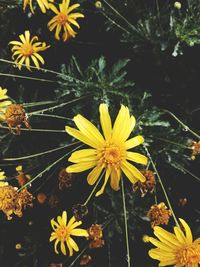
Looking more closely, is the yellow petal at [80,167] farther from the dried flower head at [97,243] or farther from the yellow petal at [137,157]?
the dried flower head at [97,243]

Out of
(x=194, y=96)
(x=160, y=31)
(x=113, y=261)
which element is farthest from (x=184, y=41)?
(x=113, y=261)

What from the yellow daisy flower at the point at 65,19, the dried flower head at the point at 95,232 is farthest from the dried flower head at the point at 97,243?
the yellow daisy flower at the point at 65,19

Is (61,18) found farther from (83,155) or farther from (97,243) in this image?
(97,243)

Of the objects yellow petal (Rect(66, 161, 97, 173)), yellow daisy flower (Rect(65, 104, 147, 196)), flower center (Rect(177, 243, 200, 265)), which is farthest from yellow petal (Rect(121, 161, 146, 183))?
flower center (Rect(177, 243, 200, 265))

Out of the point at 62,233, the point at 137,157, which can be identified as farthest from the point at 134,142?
the point at 62,233

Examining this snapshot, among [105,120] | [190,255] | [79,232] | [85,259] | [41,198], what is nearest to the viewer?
[105,120]

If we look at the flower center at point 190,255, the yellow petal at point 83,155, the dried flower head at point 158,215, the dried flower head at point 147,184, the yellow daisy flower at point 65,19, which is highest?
the yellow daisy flower at point 65,19

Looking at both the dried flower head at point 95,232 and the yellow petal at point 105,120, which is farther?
the dried flower head at point 95,232
